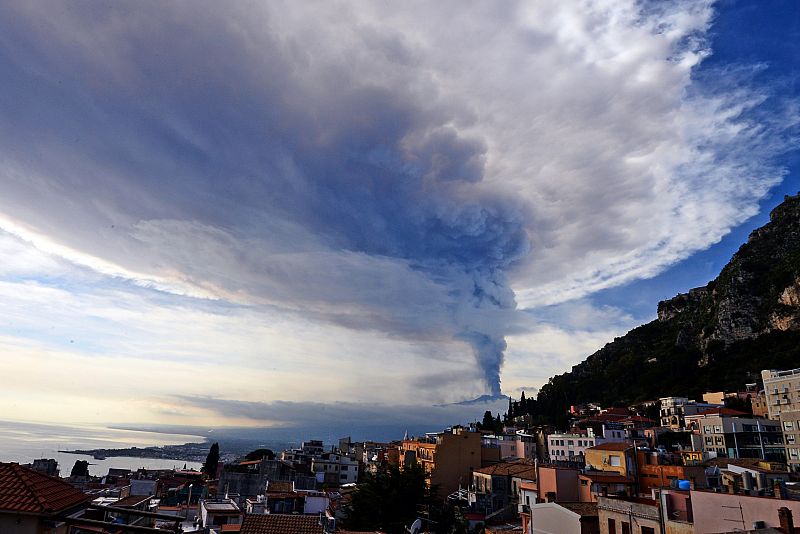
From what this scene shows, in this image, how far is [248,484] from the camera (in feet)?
196

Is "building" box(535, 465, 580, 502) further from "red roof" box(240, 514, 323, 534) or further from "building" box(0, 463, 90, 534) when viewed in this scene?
"building" box(0, 463, 90, 534)

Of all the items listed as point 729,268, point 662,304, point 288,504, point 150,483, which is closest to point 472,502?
point 288,504

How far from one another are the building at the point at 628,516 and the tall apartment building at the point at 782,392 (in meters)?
66.3

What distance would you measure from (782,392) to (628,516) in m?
71.0

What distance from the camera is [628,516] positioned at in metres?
Result: 25.2

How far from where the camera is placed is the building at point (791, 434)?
71806 millimetres

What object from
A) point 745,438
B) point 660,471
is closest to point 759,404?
point 745,438

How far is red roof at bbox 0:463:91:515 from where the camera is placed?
12414 mm

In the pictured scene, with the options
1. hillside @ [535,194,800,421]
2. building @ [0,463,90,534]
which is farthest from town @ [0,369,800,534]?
hillside @ [535,194,800,421]

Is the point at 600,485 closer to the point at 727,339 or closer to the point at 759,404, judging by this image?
the point at 759,404

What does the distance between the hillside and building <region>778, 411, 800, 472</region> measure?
123 feet

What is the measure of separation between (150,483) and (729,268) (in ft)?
517

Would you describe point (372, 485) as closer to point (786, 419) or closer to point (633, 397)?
point (786, 419)

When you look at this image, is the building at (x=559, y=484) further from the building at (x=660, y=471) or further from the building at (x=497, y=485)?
the building at (x=497, y=485)
